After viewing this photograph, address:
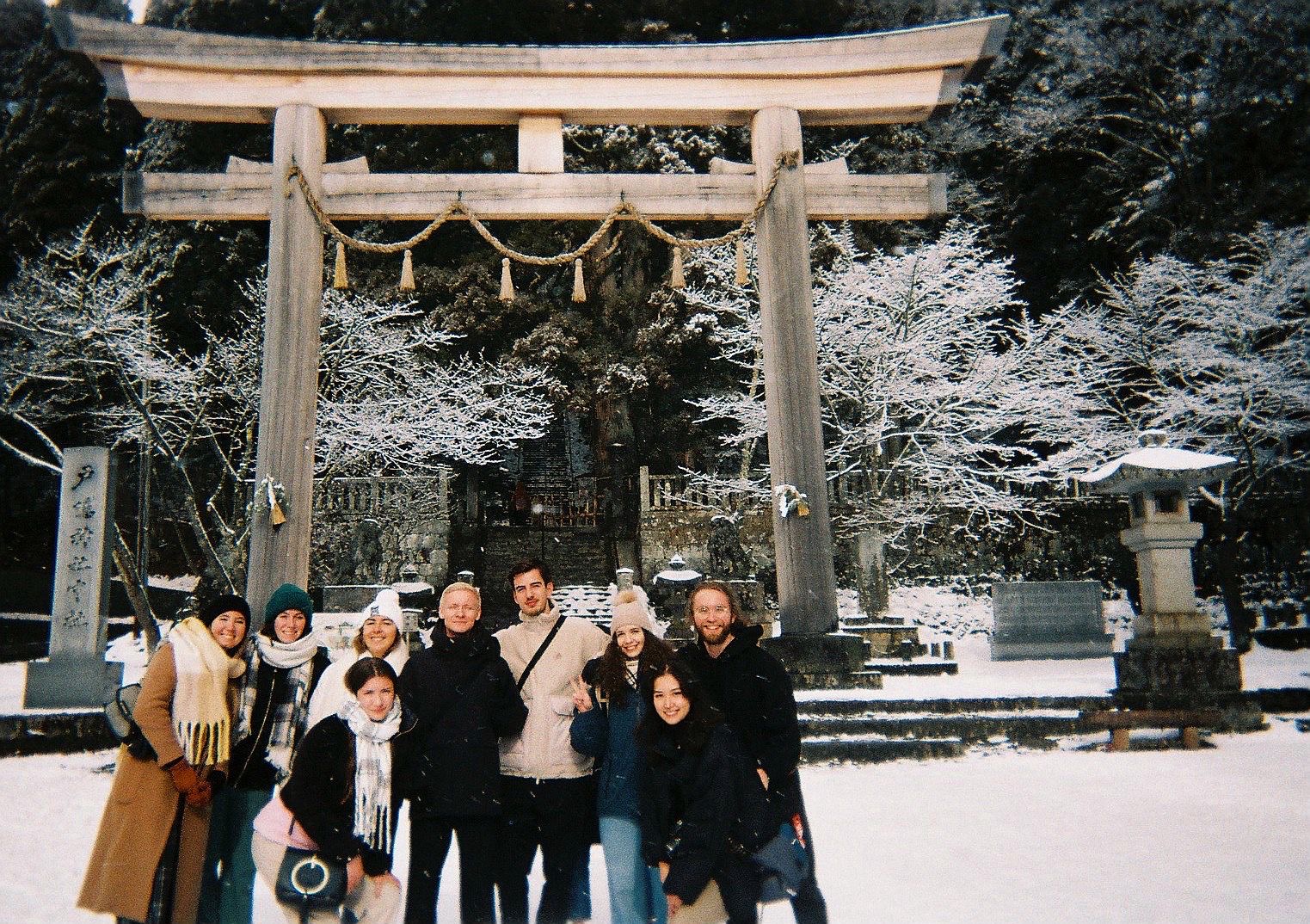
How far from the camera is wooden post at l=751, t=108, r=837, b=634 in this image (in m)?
7.63

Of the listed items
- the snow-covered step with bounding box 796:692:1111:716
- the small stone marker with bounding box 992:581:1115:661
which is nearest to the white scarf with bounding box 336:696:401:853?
the snow-covered step with bounding box 796:692:1111:716

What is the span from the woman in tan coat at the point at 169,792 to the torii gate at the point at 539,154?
435cm

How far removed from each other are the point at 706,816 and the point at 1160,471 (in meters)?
7.17

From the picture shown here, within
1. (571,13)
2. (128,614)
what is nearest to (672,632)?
(128,614)

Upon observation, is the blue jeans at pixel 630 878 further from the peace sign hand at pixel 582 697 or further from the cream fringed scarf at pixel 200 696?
the cream fringed scarf at pixel 200 696

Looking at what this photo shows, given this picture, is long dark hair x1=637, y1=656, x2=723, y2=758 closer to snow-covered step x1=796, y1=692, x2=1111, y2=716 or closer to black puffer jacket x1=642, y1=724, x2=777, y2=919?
black puffer jacket x1=642, y1=724, x2=777, y2=919

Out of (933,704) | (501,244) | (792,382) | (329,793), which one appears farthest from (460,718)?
(933,704)

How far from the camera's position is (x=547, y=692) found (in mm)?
3320

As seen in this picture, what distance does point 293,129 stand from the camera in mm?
7727

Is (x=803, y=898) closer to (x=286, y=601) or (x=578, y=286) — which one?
(x=286, y=601)

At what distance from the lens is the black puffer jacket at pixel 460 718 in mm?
3057

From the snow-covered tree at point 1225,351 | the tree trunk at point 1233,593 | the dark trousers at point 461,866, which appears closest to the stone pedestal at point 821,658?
the dark trousers at point 461,866

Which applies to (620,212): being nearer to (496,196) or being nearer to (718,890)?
(496,196)

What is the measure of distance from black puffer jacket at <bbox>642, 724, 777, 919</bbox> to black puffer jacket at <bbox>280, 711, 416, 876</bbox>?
878 millimetres
